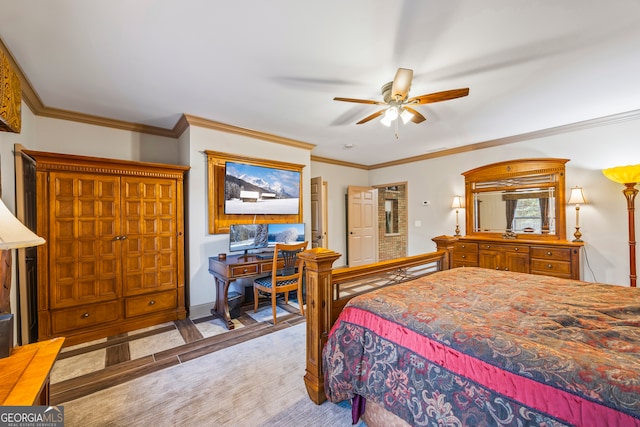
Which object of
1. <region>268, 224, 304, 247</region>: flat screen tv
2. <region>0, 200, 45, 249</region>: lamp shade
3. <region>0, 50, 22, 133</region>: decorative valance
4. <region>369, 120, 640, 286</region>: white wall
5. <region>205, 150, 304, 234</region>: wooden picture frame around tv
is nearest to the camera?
<region>0, 200, 45, 249</region>: lamp shade

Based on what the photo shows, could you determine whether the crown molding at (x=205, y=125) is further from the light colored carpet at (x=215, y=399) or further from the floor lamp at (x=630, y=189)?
the light colored carpet at (x=215, y=399)

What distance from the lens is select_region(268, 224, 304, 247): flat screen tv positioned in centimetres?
375

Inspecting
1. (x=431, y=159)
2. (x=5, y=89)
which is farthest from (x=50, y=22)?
(x=431, y=159)

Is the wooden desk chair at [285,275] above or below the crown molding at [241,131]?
below

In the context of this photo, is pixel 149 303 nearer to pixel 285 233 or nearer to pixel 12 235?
pixel 285 233

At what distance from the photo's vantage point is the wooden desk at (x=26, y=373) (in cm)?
89

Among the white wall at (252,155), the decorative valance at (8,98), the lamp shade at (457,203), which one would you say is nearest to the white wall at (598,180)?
the white wall at (252,155)

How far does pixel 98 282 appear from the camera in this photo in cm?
279

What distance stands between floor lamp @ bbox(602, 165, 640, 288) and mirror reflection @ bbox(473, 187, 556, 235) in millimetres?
Result: 769

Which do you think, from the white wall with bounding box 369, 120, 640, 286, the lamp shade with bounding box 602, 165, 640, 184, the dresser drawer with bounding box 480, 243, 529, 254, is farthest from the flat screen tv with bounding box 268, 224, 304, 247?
the lamp shade with bounding box 602, 165, 640, 184

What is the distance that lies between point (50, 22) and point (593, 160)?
5.91m

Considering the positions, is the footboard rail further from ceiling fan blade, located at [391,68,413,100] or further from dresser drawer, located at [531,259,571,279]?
dresser drawer, located at [531,259,571,279]

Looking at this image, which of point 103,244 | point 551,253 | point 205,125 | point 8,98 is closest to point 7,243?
point 8,98

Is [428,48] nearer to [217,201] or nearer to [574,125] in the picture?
[217,201]
